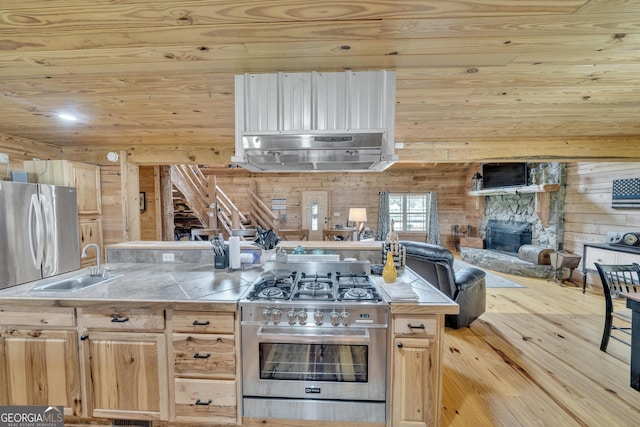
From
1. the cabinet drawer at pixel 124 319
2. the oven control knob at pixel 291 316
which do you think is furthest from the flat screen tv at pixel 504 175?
the cabinet drawer at pixel 124 319

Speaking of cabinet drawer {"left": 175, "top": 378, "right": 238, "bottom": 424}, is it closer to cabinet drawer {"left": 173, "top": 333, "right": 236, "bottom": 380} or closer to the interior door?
cabinet drawer {"left": 173, "top": 333, "right": 236, "bottom": 380}

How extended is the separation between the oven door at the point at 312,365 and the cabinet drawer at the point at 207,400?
0.14m

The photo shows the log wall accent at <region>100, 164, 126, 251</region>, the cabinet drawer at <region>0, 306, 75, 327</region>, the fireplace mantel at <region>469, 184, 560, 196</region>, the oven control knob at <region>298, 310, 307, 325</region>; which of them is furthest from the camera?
the fireplace mantel at <region>469, 184, 560, 196</region>

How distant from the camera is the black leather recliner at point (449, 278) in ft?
9.21

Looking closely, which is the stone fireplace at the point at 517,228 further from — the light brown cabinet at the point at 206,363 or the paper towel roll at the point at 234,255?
the light brown cabinet at the point at 206,363

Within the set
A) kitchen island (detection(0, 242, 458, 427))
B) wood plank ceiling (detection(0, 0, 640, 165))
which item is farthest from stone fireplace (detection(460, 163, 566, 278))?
kitchen island (detection(0, 242, 458, 427))

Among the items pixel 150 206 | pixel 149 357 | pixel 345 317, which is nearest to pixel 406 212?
pixel 150 206

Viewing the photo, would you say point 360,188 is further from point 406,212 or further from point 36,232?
point 36,232

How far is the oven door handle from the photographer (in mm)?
1462

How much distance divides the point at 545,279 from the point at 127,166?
745 centimetres

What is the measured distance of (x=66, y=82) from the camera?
1.75 meters

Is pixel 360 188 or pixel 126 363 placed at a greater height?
pixel 360 188

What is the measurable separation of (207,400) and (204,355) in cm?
28

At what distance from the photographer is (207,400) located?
154cm
